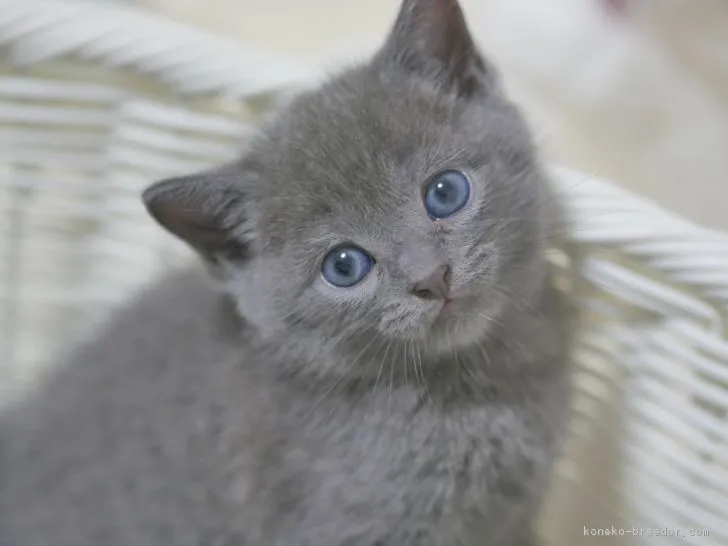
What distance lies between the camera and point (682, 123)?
1.46 metres

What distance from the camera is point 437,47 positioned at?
92 cm

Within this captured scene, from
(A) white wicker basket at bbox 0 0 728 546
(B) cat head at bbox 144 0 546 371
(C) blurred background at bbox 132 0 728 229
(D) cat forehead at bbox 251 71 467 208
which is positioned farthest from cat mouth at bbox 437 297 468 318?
(C) blurred background at bbox 132 0 728 229

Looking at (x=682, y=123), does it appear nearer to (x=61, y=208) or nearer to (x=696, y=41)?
(x=696, y=41)

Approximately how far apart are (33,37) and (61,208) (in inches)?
9.5

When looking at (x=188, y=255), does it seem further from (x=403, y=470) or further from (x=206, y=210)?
(x=403, y=470)

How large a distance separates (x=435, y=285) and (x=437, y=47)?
0.27 meters

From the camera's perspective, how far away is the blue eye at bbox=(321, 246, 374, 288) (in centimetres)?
84

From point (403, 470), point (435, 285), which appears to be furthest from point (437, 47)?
point (403, 470)

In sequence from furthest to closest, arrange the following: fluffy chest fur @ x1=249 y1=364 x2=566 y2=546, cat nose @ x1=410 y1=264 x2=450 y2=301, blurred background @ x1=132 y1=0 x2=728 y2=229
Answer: blurred background @ x1=132 y1=0 x2=728 y2=229
fluffy chest fur @ x1=249 y1=364 x2=566 y2=546
cat nose @ x1=410 y1=264 x2=450 y2=301

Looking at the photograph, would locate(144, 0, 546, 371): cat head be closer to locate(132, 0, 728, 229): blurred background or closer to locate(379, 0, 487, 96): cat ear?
locate(379, 0, 487, 96): cat ear

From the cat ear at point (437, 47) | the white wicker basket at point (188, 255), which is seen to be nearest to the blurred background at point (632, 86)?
the white wicker basket at point (188, 255)

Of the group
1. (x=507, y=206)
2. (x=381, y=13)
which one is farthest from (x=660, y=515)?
(x=381, y=13)

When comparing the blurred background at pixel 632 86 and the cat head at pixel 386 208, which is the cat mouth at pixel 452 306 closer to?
the cat head at pixel 386 208

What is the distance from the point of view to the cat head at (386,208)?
0.82 m
